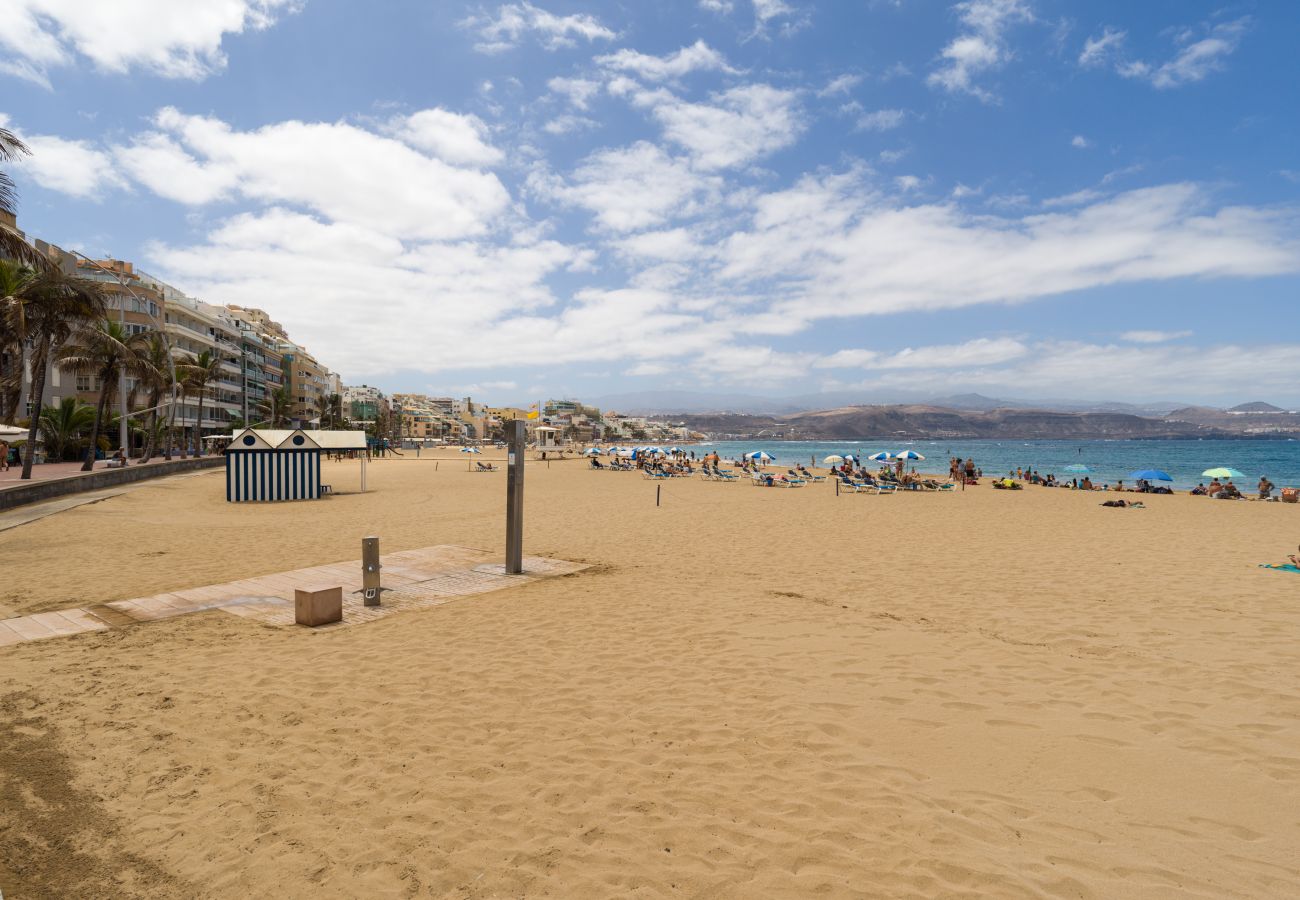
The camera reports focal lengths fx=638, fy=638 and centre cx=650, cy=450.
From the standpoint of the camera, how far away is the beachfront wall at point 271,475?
1956 cm

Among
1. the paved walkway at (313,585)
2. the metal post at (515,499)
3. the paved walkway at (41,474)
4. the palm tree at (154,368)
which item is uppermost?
the palm tree at (154,368)

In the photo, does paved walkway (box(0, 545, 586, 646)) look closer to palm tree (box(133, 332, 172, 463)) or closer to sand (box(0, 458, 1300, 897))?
sand (box(0, 458, 1300, 897))

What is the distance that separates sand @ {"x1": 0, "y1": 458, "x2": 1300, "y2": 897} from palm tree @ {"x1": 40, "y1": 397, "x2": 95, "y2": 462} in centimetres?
3169

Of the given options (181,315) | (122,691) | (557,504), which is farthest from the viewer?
(181,315)

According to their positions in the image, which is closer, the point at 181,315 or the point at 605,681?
the point at 605,681

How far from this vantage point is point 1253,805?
364 cm

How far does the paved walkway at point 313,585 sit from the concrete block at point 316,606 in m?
0.12

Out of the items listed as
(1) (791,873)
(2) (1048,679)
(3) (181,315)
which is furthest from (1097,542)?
(3) (181,315)

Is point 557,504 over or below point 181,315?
below

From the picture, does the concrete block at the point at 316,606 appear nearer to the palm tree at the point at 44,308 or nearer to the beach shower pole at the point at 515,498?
the beach shower pole at the point at 515,498

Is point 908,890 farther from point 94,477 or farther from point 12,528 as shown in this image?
point 94,477

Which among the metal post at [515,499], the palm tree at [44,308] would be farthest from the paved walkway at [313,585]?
the palm tree at [44,308]

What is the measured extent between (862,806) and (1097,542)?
12.7m

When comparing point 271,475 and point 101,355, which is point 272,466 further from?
point 101,355
